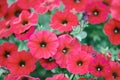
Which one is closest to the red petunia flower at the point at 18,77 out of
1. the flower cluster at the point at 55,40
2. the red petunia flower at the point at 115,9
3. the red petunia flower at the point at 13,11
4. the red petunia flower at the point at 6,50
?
the flower cluster at the point at 55,40

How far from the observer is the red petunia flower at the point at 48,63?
1.71 m

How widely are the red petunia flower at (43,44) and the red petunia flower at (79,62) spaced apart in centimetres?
8

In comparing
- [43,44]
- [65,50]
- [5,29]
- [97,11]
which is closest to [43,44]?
[43,44]

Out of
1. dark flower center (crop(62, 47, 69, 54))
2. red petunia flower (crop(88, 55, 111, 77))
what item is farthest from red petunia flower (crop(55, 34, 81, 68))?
red petunia flower (crop(88, 55, 111, 77))

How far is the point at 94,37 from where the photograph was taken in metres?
1.90

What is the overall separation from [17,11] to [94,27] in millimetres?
376

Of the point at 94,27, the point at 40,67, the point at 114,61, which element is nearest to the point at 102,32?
the point at 94,27

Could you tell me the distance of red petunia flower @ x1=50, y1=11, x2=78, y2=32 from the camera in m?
1.76

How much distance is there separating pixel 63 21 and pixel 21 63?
10.5 inches

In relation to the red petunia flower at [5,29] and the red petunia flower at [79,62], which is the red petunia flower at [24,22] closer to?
the red petunia flower at [5,29]

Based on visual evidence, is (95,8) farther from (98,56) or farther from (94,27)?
(98,56)

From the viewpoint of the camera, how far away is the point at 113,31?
187 centimetres

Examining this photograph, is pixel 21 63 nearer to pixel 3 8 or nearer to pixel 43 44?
pixel 43 44

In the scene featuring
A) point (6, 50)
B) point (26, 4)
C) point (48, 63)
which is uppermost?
point (26, 4)
